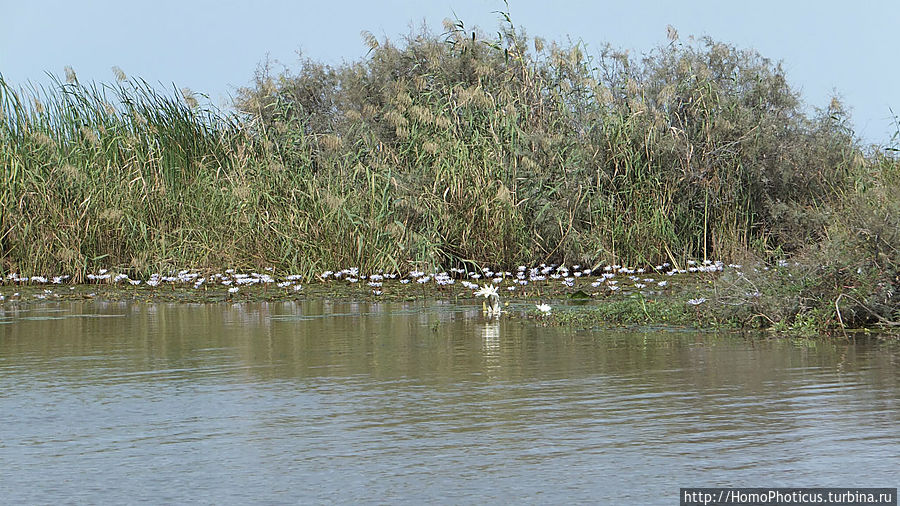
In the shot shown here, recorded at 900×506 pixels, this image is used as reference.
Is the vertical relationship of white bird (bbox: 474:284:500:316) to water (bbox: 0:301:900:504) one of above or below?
above

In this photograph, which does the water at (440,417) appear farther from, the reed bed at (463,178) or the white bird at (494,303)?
the reed bed at (463,178)

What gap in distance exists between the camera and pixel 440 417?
4.91 metres

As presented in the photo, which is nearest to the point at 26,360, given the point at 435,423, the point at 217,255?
the point at 435,423

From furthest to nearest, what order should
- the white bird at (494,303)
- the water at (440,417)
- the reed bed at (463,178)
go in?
the reed bed at (463,178) → the white bird at (494,303) → the water at (440,417)

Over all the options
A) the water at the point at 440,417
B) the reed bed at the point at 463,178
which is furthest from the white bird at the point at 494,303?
the reed bed at the point at 463,178

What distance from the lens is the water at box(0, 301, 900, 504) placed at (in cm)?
376

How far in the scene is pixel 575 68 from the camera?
650 inches

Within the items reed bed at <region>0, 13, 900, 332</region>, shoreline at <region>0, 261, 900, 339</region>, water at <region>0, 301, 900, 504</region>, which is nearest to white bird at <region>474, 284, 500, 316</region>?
shoreline at <region>0, 261, 900, 339</region>

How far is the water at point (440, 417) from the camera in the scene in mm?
3760

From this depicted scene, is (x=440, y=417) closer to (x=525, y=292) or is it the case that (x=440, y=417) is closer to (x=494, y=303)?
(x=494, y=303)

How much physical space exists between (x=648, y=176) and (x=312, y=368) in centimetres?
939

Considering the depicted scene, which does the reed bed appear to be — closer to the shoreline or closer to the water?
the shoreline

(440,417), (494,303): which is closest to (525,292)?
(494,303)

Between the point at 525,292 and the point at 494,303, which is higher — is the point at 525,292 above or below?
above
